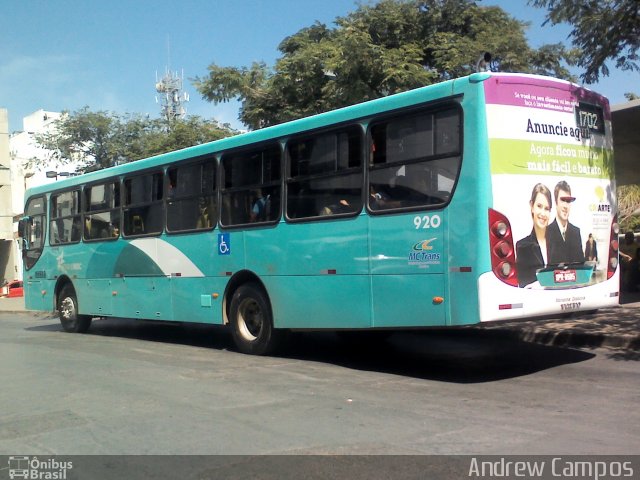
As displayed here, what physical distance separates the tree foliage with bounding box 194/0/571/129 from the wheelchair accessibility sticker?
18.5 feet

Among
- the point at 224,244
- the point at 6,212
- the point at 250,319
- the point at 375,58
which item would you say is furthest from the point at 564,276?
the point at 6,212

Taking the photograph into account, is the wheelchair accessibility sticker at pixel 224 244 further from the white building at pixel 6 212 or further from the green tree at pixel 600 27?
the white building at pixel 6 212

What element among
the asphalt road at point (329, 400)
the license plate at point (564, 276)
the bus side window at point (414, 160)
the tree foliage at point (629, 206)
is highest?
the tree foliage at point (629, 206)

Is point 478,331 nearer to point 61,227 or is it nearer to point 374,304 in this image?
point 374,304

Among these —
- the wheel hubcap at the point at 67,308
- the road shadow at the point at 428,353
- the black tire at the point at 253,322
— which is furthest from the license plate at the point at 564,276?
the wheel hubcap at the point at 67,308

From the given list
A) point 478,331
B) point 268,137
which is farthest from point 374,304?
point 478,331

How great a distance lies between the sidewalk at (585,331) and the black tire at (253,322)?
3.05m

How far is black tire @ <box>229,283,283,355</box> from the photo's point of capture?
9602 millimetres

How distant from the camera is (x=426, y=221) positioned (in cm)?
732

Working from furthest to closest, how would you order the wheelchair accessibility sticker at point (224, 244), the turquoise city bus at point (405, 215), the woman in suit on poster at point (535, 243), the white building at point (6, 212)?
the white building at point (6, 212) < the wheelchair accessibility sticker at point (224, 244) < the woman in suit on poster at point (535, 243) < the turquoise city bus at point (405, 215)

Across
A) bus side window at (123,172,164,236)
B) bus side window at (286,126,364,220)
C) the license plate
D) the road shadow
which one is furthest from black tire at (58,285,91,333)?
the license plate

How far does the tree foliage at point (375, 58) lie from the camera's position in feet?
46.8

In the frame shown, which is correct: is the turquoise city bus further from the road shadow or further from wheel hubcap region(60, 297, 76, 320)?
wheel hubcap region(60, 297, 76, 320)
